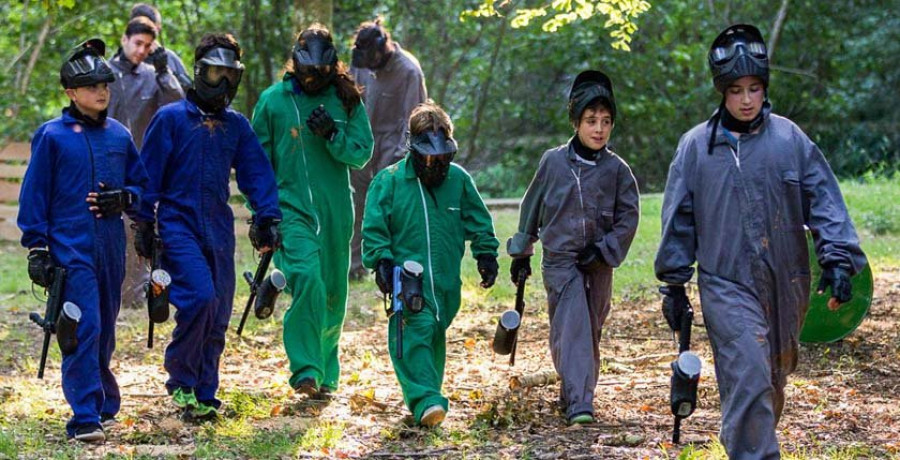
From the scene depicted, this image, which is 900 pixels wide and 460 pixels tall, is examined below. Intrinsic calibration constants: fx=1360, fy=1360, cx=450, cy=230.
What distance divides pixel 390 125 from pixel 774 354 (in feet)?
21.5

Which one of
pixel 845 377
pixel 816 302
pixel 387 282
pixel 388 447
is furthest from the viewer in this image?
pixel 816 302

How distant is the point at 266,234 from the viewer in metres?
7.71

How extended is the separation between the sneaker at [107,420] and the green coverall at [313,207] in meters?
1.09

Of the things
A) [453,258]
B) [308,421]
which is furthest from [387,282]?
[308,421]

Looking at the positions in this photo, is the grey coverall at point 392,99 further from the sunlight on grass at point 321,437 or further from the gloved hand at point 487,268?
the sunlight on grass at point 321,437

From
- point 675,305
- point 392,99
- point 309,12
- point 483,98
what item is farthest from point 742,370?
point 483,98

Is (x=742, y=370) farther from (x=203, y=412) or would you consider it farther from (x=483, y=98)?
(x=483, y=98)

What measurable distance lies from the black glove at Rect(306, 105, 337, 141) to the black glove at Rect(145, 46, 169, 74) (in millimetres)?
3359

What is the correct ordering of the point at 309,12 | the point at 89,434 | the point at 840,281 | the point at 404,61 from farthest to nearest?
the point at 309,12 < the point at 404,61 < the point at 89,434 < the point at 840,281

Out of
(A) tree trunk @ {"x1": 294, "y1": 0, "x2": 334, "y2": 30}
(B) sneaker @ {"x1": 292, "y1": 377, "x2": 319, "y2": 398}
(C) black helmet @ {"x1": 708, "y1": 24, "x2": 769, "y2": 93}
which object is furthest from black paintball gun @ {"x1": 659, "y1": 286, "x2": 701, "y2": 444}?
(A) tree trunk @ {"x1": 294, "y1": 0, "x2": 334, "y2": 30}

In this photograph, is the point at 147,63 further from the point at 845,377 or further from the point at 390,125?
the point at 845,377

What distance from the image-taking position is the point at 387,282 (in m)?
7.46

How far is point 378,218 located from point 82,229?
1596 millimetres

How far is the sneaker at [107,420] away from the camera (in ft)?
24.2
